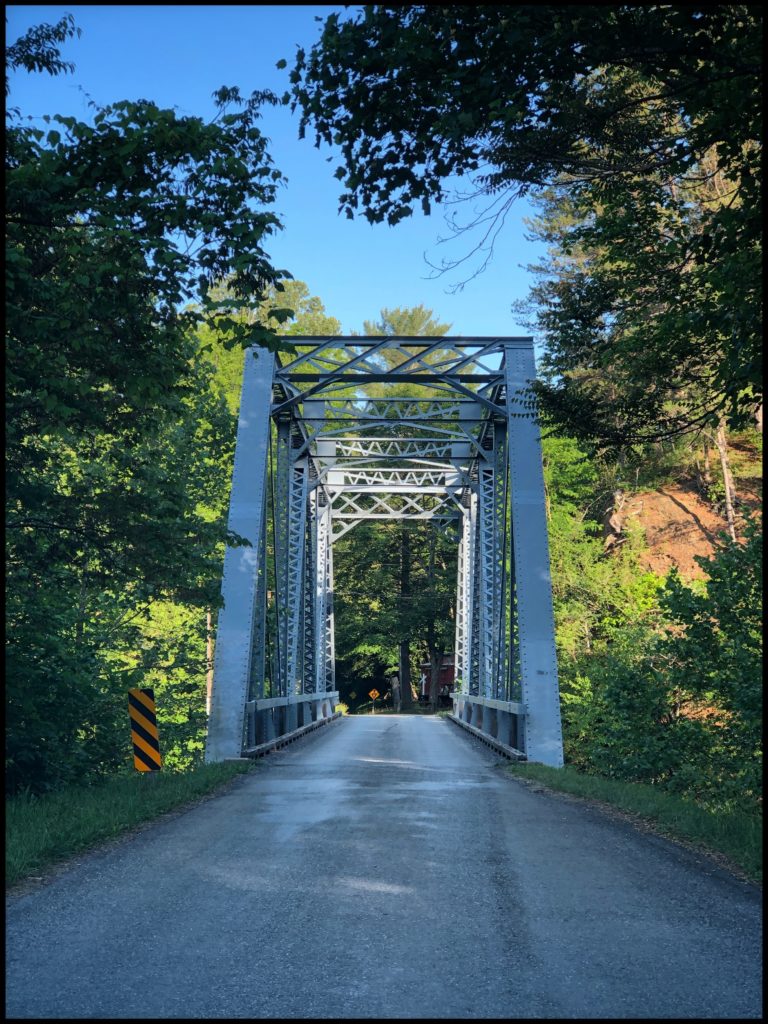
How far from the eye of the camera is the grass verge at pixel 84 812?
694cm

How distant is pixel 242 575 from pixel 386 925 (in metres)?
10.6

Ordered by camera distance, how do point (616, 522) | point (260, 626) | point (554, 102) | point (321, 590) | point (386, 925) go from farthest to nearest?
1. point (616, 522)
2. point (321, 590)
3. point (260, 626)
4. point (554, 102)
5. point (386, 925)

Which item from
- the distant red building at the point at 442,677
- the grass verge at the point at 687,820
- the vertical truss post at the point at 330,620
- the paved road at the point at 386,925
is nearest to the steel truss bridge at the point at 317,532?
the grass verge at the point at 687,820

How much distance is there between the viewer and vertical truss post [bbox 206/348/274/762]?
14.5m

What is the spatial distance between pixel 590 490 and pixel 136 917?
1441 inches

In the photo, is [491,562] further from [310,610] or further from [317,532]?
[317,532]

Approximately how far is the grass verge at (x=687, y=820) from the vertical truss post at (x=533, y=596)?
6.24 feet

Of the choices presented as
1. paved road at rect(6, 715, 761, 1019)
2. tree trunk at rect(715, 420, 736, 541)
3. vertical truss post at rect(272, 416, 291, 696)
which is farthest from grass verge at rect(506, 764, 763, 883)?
tree trunk at rect(715, 420, 736, 541)

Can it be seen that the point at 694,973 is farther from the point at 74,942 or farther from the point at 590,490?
the point at 590,490

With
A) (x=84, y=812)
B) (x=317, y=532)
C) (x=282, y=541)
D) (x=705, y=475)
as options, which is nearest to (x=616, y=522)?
(x=705, y=475)

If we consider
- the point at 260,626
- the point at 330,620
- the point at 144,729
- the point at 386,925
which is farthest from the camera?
the point at 330,620

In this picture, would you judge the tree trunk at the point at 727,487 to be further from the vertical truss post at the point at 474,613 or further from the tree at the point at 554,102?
the tree at the point at 554,102

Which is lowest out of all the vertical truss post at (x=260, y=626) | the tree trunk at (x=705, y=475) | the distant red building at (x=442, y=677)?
the distant red building at (x=442, y=677)

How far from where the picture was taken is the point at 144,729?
11.0 metres
